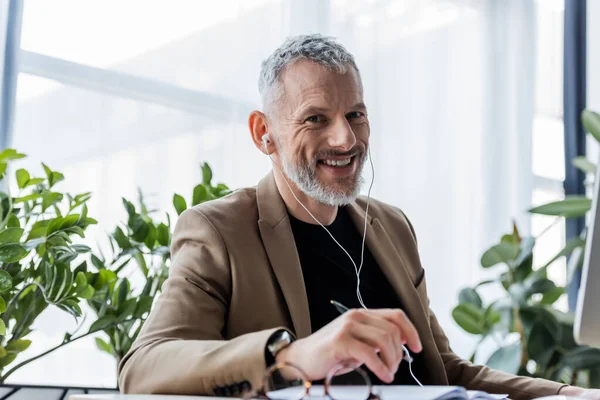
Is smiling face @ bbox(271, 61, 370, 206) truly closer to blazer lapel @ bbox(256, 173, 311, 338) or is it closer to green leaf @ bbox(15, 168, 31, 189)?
blazer lapel @ bbox(256, 173, 311, 338)

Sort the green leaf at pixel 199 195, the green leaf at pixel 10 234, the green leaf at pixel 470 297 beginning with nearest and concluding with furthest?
the green leaf at pixel 10 234
the green leaf at pixel 199 195
the green leaf at pixel 470 297

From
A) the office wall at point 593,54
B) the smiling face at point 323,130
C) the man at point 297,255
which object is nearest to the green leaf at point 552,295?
the office wall at point 593,54

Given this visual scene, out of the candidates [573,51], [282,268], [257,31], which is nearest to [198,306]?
[282,268]

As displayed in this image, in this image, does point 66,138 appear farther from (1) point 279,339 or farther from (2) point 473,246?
(2) point 473,246

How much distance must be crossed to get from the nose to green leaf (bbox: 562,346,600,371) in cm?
198

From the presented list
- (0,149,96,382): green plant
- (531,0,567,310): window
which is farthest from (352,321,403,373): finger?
(531,0,567,310): window

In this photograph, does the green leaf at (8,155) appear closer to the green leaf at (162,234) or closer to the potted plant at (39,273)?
the potted plant at (39,273)

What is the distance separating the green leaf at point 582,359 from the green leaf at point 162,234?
201cm

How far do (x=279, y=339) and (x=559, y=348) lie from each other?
8.19ft

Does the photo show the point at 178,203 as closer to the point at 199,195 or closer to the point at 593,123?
the point at 199,195

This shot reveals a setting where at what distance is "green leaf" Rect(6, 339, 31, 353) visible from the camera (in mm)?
1833

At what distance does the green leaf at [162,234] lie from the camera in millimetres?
2090

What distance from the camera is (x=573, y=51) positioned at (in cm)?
435

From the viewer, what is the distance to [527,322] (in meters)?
3.25
